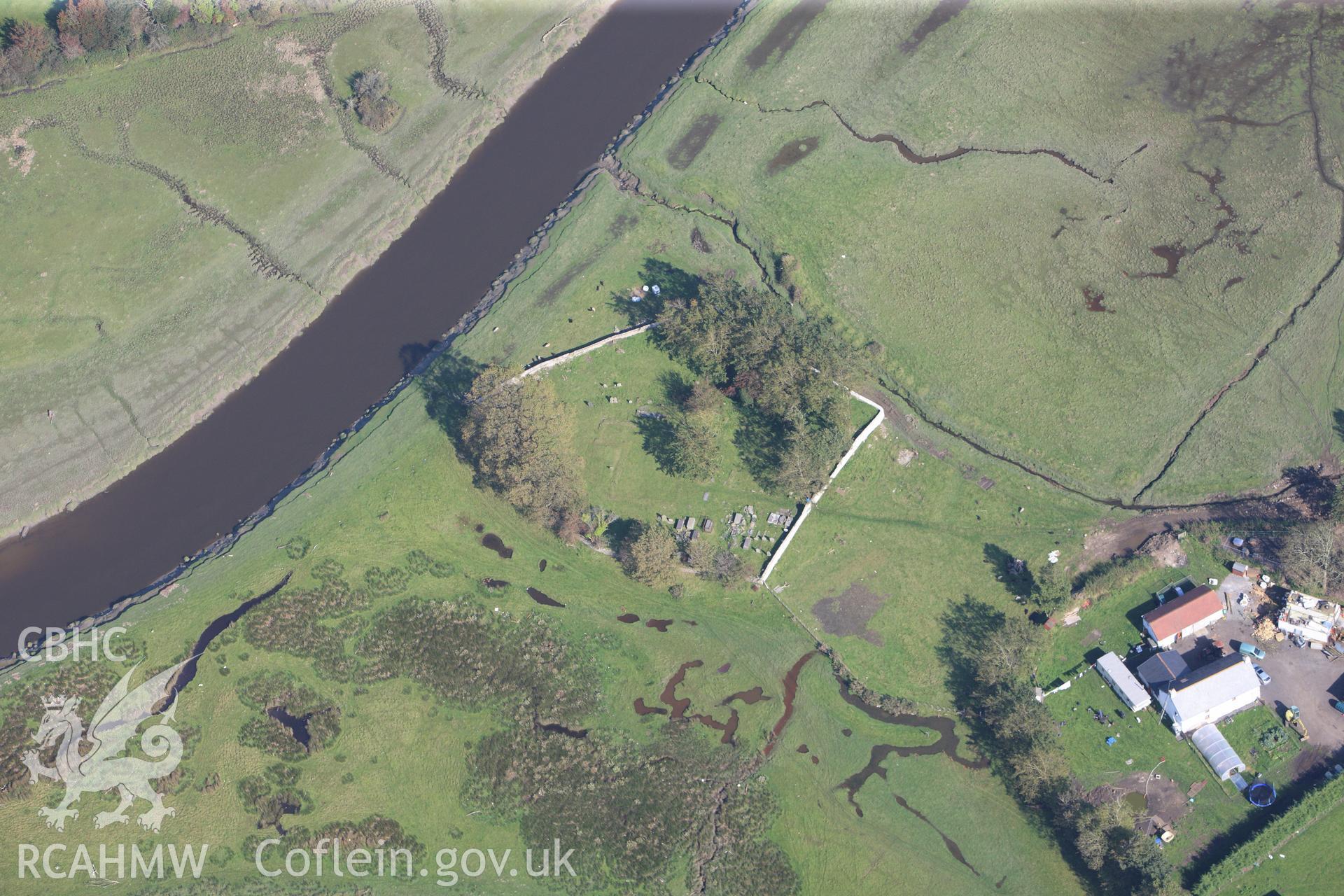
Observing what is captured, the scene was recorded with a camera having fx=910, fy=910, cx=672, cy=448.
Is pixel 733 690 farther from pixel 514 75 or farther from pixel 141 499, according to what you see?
pixel 514 75

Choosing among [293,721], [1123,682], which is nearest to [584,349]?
[293,721]

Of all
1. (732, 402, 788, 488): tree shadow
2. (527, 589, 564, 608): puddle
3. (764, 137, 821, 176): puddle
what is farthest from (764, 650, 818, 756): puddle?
(764, 137, 821, 176): puddle

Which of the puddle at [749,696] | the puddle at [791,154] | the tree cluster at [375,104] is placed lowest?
the puddle at [749,696]

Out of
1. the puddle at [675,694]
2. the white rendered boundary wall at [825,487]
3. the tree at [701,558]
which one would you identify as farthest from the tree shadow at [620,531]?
the white rendered boundary wall at [825,487]

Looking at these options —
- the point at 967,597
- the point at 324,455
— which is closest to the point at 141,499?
the point at 324,455

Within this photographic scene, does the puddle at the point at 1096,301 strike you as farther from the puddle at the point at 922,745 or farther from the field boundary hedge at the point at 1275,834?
the field boundary hedge at the point at 1275,834

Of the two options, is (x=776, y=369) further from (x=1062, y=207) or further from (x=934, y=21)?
(x=934, y=21)
